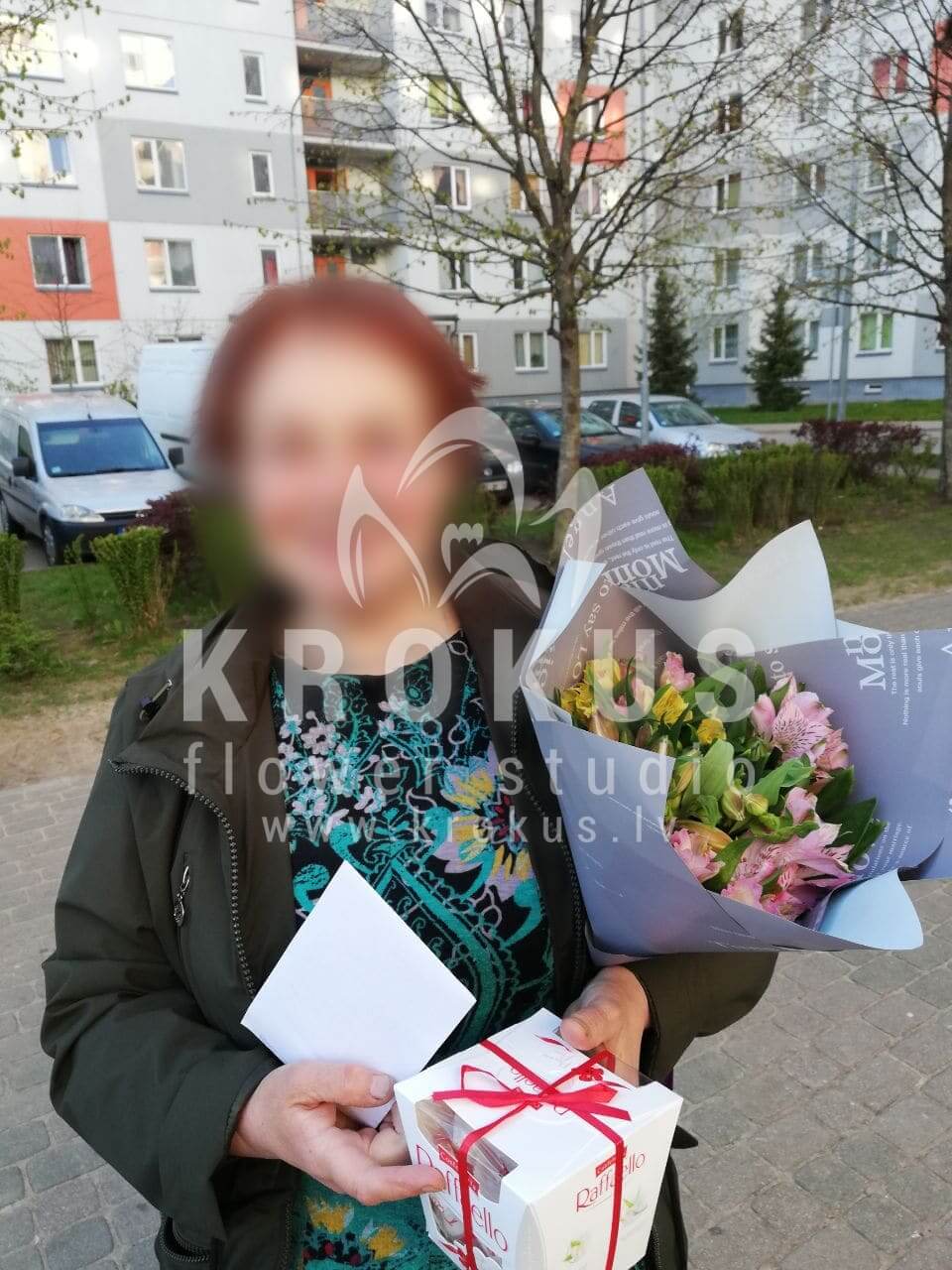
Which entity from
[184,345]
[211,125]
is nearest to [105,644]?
[184,345]

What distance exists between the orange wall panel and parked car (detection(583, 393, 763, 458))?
15772mm

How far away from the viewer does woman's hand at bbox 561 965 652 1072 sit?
1094mm

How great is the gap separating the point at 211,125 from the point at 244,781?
1198 inches

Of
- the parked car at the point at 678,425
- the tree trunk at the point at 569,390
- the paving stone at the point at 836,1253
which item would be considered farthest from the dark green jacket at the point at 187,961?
the parked car at the point at 678,425

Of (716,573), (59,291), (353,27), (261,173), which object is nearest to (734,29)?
(353,27)

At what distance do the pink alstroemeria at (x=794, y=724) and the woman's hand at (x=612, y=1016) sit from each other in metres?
0.38

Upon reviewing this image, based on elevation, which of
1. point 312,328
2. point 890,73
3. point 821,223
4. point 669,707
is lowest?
point 669,707

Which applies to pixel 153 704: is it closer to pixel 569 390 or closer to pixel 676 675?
pixel 676 675

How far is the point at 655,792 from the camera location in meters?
0.91

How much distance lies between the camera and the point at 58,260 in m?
24.9

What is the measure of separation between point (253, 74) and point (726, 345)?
1995 cm

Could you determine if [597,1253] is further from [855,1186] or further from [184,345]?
[184,345]

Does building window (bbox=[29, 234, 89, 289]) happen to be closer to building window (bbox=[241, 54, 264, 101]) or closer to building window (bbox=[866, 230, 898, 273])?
building window (bbox=[241, 54, 264, 101])

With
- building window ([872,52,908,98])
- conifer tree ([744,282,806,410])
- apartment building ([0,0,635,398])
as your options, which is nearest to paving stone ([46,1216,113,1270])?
building window ([872,52,908,98])
